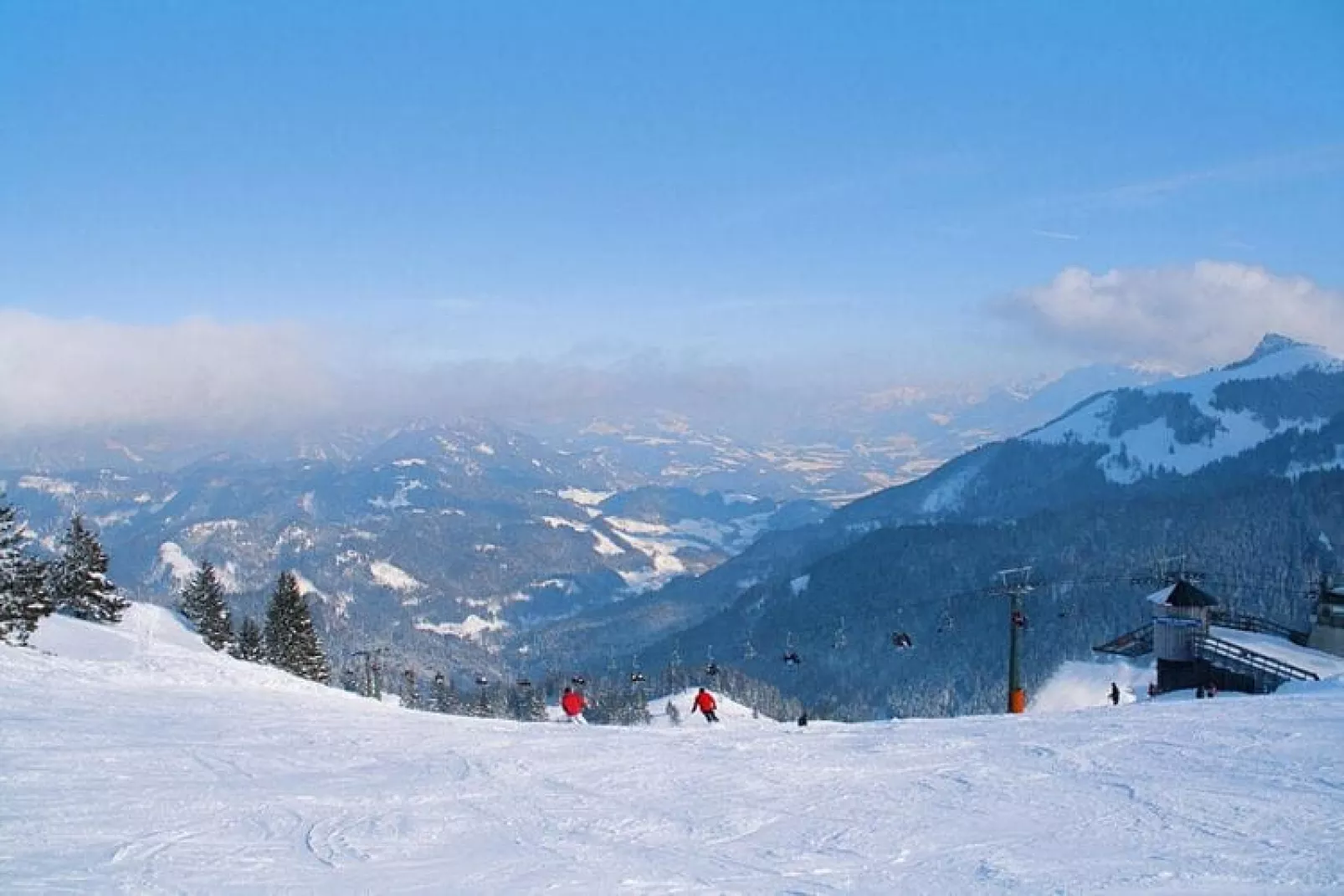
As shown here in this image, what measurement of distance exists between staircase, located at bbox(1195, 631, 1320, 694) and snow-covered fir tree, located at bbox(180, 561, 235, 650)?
60.8 m

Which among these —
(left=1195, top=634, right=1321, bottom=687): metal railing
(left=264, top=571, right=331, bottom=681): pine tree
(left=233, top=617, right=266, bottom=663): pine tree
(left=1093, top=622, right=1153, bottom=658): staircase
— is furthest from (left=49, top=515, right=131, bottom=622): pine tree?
(left=1093, top=622, right=1153, bottom=658): staircase

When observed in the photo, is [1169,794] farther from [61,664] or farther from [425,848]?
[61,664]

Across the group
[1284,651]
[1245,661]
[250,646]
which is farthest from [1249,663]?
[250,646]

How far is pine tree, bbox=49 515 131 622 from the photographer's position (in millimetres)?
56312

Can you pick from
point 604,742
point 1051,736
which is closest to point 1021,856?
point 1051,736

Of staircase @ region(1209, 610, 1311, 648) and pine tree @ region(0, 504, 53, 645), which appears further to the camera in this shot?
staircase @ region(1209, 610, 1311, 648)

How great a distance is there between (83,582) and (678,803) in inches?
2167

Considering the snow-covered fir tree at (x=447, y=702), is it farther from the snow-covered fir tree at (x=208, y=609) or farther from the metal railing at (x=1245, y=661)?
the metal railing at (x=1245, y=661)

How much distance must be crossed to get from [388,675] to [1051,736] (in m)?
192

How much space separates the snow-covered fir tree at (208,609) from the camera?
65000 millimetres

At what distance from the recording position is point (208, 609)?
66.5 metres

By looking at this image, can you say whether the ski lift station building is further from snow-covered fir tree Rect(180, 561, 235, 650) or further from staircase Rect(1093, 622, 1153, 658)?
snow-covered fir tree Rect(180, 561, 235, 650)

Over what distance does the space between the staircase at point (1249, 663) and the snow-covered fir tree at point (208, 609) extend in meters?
60.8

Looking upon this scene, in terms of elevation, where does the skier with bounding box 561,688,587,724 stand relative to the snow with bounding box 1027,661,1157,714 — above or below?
above
